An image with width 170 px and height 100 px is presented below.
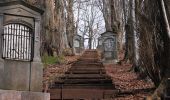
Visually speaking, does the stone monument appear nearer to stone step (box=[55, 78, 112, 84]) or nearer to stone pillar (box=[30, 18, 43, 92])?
stone pillar (box=[30, 18, 43, 92])

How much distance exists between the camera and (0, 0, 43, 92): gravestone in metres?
13.0

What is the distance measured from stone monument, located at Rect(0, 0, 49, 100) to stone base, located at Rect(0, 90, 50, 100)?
0.82 metres

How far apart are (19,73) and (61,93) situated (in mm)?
2270

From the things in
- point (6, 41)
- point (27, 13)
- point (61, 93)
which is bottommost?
point (61, 93)

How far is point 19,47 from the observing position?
13555 mm

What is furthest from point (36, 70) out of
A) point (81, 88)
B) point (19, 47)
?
point (81, 88)

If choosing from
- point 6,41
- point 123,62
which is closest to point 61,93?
point 6,41

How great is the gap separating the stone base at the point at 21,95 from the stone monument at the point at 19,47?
2.69 feet

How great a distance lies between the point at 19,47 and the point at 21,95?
214 centimetres

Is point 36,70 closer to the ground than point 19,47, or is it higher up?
closer to the ground

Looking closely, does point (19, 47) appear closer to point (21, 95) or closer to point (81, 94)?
point (21, 95)

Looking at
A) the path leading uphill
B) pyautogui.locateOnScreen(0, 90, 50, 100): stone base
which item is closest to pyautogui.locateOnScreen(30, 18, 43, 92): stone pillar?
pyautogui.locateOnScreen(0, 90, 50, 100): stone base

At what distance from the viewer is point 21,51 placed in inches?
536

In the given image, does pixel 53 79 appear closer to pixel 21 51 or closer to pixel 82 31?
pixel 21 51
